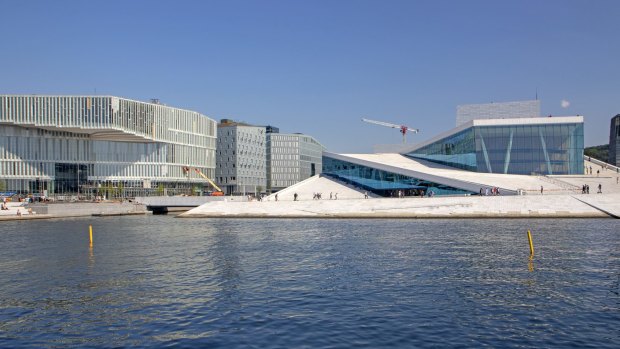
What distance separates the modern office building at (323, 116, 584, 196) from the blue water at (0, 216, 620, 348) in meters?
37.3

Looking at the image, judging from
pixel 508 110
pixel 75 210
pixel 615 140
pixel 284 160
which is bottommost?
pixel 75 210

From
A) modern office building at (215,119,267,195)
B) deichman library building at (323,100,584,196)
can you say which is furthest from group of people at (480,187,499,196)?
modern office building at (215,119,267,195)

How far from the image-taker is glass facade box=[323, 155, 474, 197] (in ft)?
217

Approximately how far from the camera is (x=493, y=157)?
71.9m

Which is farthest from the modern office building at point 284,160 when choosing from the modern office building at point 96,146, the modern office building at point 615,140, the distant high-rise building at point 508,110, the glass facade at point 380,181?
the distant high-rise building at point 508,110

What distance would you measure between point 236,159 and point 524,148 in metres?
84.5

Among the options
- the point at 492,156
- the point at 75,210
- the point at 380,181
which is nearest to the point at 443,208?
the point at 380,181

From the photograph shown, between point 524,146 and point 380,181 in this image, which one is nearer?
point 524,146

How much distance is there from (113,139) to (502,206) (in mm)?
78929

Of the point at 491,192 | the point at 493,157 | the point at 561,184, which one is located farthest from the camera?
the point at 493,157

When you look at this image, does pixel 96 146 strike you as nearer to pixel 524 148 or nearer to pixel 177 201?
pixel 177 201

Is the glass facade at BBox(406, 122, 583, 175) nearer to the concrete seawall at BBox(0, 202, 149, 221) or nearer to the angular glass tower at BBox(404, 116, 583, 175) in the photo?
the angular glass tower at BBox(404, 116, 583, 175)

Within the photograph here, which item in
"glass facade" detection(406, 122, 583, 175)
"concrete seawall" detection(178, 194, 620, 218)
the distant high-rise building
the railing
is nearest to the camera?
"concrete seawall" detection(178, 194, 620, 218)

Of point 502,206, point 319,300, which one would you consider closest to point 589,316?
point 319,300
